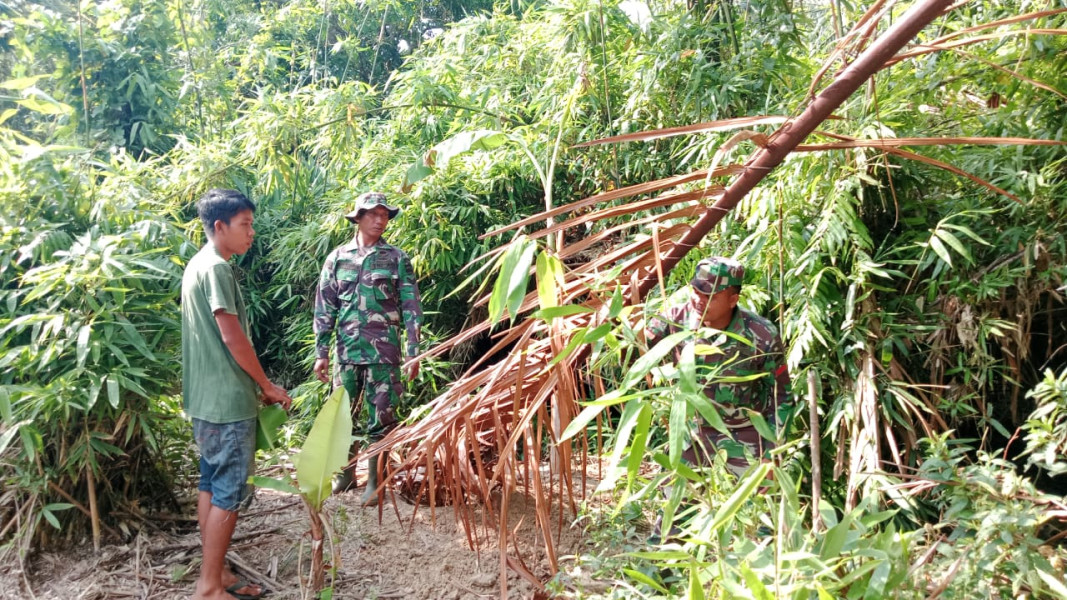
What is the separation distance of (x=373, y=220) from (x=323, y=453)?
4.87 ft

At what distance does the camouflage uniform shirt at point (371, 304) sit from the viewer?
3629 millimetres

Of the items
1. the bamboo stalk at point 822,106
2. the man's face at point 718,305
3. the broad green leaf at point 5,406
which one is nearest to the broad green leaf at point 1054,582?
the bamboo stalk at point 822,106

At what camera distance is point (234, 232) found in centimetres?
269

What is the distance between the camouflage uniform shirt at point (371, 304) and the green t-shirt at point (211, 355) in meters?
0.97

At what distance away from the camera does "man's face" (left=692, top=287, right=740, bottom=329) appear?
94.0 inches

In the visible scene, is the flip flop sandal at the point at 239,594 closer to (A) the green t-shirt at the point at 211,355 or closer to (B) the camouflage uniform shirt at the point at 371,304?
(A) the green t-shirt at the point at 211,355

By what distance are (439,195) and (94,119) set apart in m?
3.92

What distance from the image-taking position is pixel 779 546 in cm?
131

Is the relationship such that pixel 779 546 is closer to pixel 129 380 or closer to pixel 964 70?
pixel 964 70

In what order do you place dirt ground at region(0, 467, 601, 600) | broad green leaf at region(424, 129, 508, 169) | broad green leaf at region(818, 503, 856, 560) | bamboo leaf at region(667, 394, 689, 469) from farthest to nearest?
dirt ground at region(0, 467, 601, 600)
broad green leaf at region(424, 129, 508, 169)
broad green leaf at region(818, 503, 856, 560)
bamboo leaf at region(667, 394, 689, 469)

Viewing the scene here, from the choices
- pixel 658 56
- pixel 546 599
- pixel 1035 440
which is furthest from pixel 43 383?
pixel 1035 440

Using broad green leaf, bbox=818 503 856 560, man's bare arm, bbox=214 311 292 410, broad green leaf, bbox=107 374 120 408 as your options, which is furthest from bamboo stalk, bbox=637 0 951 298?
broad green leaf, bbox=107 374 120 408

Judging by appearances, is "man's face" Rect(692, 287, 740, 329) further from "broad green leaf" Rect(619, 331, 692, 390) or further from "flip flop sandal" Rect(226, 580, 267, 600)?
"flip flop sandal" Rect(226, 580, 267, 600)

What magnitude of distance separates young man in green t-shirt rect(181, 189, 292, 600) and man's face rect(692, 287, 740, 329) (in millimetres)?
1538
